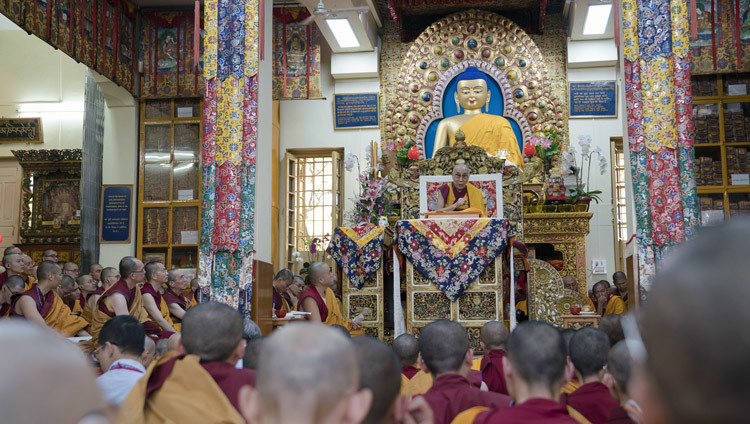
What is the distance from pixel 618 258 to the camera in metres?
12.1

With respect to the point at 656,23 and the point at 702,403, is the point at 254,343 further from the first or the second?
the point at 656,23

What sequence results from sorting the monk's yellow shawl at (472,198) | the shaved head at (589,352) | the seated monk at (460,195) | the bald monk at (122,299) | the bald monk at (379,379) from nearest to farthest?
1. the bald monk at (379,379)
2. the shaved head at (589,352)
3. the bald monk at (122,299)
4. the seated monk at (460,195)
5. the monk's yellow shawl at (472,198)

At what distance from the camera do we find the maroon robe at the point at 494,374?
4105 mm

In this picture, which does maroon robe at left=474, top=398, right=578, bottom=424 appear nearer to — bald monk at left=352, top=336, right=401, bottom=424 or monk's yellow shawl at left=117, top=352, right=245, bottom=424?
bald monk at left=352, top=336, right=401, bottom=424

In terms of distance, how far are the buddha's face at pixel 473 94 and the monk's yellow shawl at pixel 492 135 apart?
361mm

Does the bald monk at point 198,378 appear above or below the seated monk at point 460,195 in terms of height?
below

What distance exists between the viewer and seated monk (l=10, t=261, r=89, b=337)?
7004 mm

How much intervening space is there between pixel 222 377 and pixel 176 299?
5295 millimetres

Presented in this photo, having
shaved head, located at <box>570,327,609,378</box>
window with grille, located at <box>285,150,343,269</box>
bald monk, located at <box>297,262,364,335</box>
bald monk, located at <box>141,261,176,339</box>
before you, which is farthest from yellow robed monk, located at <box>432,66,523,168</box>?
shaved head, located at <box>570,327,609,378</box>

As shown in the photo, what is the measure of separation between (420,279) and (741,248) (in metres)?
6.95

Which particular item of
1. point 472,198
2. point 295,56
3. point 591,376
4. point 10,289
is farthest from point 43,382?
point 295,56

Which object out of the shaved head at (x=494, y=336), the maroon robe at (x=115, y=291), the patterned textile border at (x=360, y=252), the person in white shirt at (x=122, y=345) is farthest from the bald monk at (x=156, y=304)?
the shaved head at (x=494, y=336)

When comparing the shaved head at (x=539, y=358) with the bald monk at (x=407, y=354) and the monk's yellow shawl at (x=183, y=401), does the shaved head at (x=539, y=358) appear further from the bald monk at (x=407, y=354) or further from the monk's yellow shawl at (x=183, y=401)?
the bald monk at (x=407, y=354)

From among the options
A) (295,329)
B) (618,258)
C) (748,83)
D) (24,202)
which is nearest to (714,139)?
(748,83)
